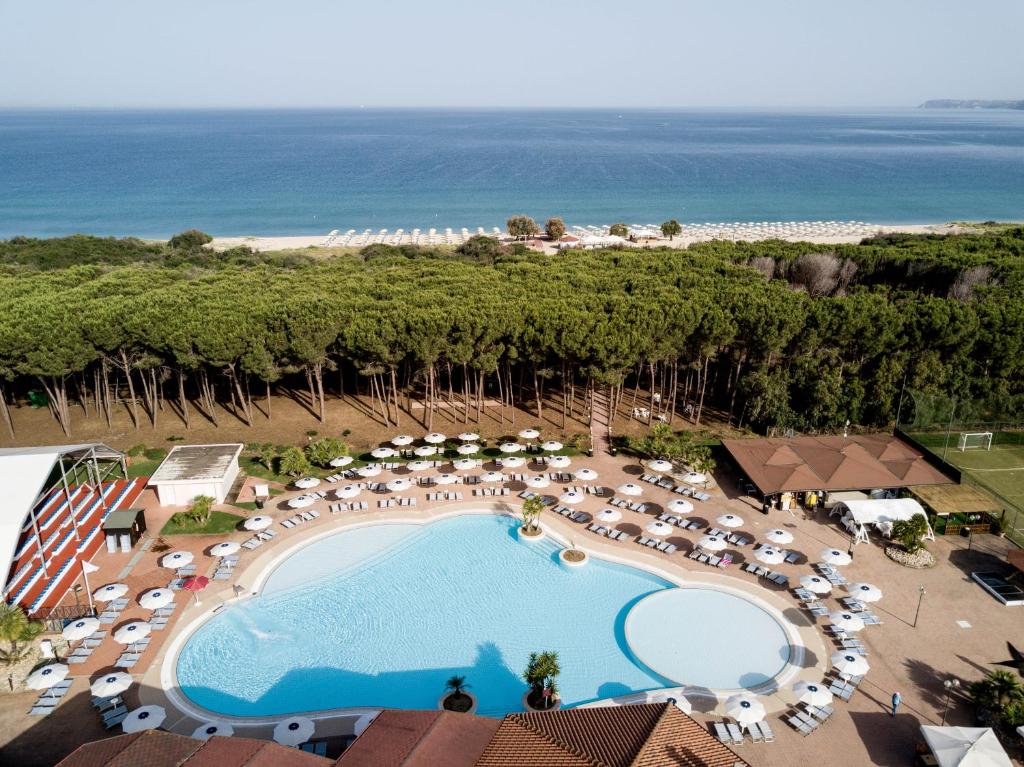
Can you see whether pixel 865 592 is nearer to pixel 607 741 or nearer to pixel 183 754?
pixel 607 741

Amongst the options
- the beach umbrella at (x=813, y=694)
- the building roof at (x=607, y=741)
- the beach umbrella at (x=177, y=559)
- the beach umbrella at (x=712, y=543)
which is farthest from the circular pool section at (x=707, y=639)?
the beach umbrella at (x=177, y=559)

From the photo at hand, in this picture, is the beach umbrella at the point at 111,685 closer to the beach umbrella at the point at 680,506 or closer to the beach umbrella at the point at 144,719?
the beach umbrella at the point at 144,719

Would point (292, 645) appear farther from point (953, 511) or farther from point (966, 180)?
point (966, 180)

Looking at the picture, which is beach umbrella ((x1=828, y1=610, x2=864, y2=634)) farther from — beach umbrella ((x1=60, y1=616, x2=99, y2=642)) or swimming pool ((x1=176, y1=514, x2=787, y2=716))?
beach umbrella ((x1=60, y1=616, x2=99, y2=642))

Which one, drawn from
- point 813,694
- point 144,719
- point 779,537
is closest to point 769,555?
point 779,537

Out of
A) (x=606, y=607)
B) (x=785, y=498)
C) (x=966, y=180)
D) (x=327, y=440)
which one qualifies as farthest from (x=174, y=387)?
(x=966, y=180)

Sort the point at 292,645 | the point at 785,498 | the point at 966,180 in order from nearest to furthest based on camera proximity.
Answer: the point at 292,645 < the point at 785,498 < the point at 966,180
